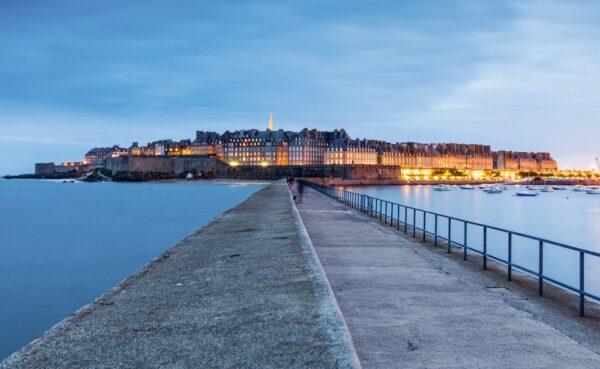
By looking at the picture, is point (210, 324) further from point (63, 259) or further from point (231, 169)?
point (231, 169)

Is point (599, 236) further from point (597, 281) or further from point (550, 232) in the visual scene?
point (597, 281)

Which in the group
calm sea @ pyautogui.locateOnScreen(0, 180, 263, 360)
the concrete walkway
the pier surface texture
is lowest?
calm sea @ pyautogui.locateOnScreen(0, 180, 263, 360)

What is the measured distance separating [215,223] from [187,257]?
23.1 ft

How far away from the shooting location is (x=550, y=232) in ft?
123

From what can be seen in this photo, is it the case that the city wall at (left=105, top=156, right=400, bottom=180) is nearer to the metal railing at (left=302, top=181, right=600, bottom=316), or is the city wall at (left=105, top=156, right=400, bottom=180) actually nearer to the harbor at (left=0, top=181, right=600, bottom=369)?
the metal railing at (left=302, top=181, right=600, bottom=316)

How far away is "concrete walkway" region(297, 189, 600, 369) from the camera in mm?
5680

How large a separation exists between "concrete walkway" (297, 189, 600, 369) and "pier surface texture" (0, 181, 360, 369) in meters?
0.92

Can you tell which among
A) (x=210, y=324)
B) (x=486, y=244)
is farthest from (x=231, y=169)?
(x=210, y=324)

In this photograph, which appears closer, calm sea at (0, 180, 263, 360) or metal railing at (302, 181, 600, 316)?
metal railing at (302, 181, 600, 316)

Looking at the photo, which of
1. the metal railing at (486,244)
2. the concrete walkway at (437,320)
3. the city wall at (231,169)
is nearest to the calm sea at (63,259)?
the concrete walkway at (437,320)

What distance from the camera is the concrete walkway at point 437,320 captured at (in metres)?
5.68

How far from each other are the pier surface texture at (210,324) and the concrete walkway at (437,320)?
92 cm

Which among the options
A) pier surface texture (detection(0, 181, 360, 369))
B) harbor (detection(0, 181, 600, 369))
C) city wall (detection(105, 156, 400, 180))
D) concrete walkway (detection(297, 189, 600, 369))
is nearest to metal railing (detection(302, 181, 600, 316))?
harbor (detection(0, 181, 600, 369))

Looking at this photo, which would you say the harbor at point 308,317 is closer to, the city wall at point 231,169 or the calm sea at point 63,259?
the calm sea at point 63,259
